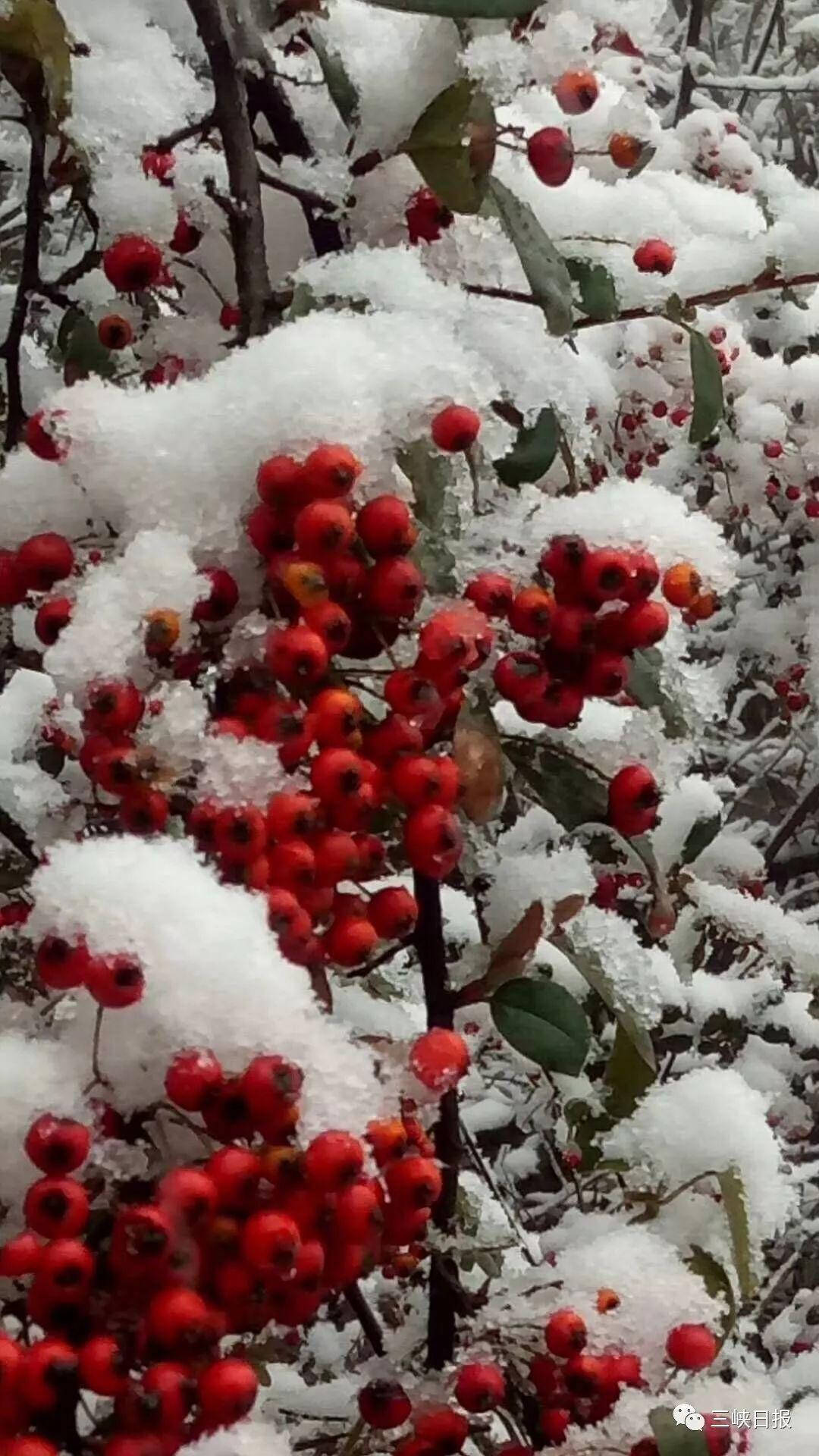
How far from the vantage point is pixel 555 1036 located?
0.89 meters

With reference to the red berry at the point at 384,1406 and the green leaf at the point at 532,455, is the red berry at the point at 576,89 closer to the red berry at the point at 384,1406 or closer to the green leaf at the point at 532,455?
the green leaf at the point at 532,455

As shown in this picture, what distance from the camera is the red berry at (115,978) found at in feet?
1.93

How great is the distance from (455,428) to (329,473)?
10cm

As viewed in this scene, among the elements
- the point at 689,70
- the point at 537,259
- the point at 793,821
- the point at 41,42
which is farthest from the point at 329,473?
the point at 689,70

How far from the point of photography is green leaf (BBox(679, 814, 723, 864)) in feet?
4.64

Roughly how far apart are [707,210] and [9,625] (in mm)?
1133

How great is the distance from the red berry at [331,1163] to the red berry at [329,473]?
0.30 m

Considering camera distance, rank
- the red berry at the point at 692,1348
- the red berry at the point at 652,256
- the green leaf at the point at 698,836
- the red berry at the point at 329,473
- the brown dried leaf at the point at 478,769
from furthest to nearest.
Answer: the green leaf at the point at 698,836, the red berry at the point at 652,256, the red berry at the point at 692,1348, the brown dried leaf at the point at 478,769, the red berry at the point at 329,473

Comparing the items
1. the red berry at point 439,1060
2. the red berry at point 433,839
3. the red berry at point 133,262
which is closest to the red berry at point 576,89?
the red berry at point 133,262

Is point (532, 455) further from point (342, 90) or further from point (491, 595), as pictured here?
point (342, 90)

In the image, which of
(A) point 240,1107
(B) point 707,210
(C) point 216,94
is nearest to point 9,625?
(C) point 216,94

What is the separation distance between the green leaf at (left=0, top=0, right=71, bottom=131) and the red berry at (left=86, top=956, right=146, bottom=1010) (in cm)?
56

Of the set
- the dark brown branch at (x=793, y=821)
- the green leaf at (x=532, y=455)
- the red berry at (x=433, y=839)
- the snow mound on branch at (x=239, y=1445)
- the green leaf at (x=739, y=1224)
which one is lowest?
the snow mound on branch at (x=239, y=1445)

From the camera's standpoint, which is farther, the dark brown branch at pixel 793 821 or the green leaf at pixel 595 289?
the dark brown branch at pixel 793 821
